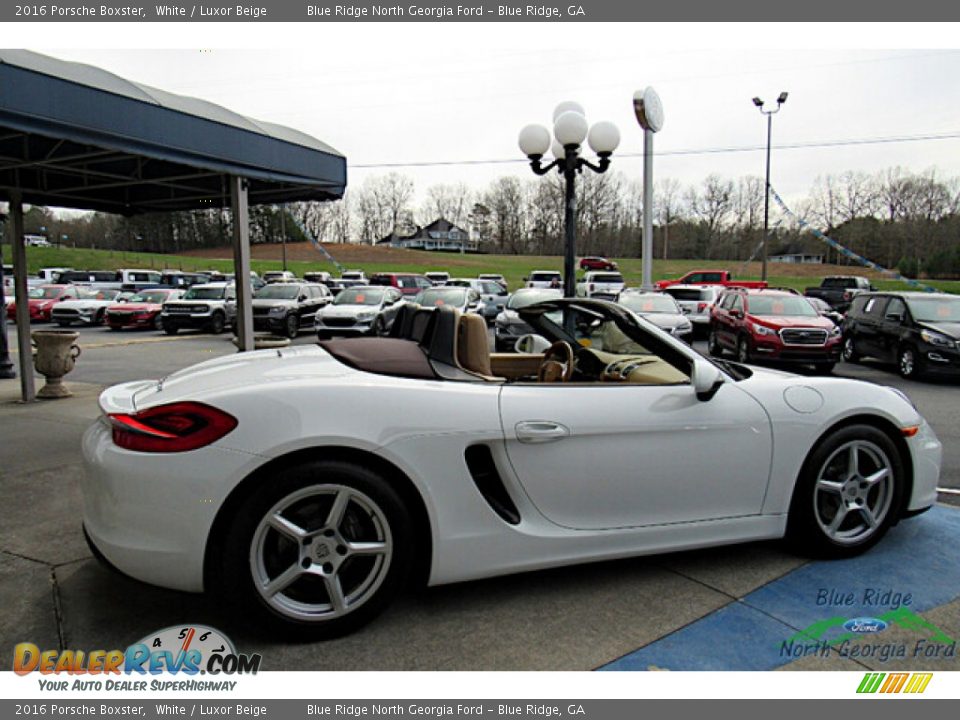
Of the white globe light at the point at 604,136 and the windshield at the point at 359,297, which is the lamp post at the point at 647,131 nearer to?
the windshield at the point at 359,297

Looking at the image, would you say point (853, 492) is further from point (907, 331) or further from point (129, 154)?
point (907, 331)

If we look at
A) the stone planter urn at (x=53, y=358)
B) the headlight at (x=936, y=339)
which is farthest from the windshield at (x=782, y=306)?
the stone planter urn at (x=53, y=358)

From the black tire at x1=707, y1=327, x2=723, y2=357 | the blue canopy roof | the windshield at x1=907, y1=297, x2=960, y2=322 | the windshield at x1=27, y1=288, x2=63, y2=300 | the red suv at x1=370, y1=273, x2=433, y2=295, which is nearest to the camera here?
the blue canopy roof

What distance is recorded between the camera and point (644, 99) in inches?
804

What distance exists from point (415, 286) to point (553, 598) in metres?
28.9

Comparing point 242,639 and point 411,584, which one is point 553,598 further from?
point 242,639

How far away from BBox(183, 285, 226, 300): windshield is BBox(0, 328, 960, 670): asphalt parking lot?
18611mm

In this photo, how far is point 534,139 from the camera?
32.7 ft

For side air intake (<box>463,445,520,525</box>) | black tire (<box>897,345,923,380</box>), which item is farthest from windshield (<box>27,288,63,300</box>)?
side air intake (<box>463,445,520,525</box>)

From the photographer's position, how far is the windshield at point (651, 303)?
1520cm

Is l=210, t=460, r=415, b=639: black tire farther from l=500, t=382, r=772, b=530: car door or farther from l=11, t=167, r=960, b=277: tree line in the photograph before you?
l=11, t=167, r=960, b=277: tree line

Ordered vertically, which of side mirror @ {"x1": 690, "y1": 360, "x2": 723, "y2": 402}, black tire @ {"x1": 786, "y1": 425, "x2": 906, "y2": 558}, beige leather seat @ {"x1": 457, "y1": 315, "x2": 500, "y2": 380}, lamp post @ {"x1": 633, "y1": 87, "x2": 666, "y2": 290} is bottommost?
black tire @ {"x1": 786, "y1": 425, "x2": 906, "y2": 558}

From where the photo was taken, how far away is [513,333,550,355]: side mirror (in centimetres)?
421

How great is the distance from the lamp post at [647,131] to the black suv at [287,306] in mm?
10854
